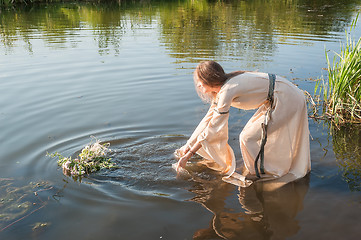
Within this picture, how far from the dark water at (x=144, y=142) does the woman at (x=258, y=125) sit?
0.29 meters

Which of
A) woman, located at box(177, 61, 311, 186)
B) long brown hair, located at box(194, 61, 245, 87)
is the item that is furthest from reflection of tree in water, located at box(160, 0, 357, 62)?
long brown hair, located at box(194, 61, 245, 87)

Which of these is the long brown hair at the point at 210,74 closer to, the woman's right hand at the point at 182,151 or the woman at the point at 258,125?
the woman at the point at 258,125

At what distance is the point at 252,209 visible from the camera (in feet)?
12.6

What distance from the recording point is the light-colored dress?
12.4 ft

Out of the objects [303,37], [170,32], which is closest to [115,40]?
[170,32]

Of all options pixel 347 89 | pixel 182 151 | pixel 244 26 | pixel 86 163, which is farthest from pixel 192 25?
pixel 86 163

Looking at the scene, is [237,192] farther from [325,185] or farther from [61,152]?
[61,152]

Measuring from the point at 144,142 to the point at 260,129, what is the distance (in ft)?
7.29

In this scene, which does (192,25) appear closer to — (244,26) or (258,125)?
(244,26)

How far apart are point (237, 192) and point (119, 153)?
2.01m

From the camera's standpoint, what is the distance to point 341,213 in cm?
369

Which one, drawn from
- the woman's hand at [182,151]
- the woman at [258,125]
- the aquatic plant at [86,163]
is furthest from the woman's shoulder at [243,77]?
the aquatic plant at [86,163]

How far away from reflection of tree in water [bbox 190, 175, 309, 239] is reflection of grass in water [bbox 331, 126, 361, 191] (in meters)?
0.60

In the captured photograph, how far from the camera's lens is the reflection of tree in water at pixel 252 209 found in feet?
11.4
